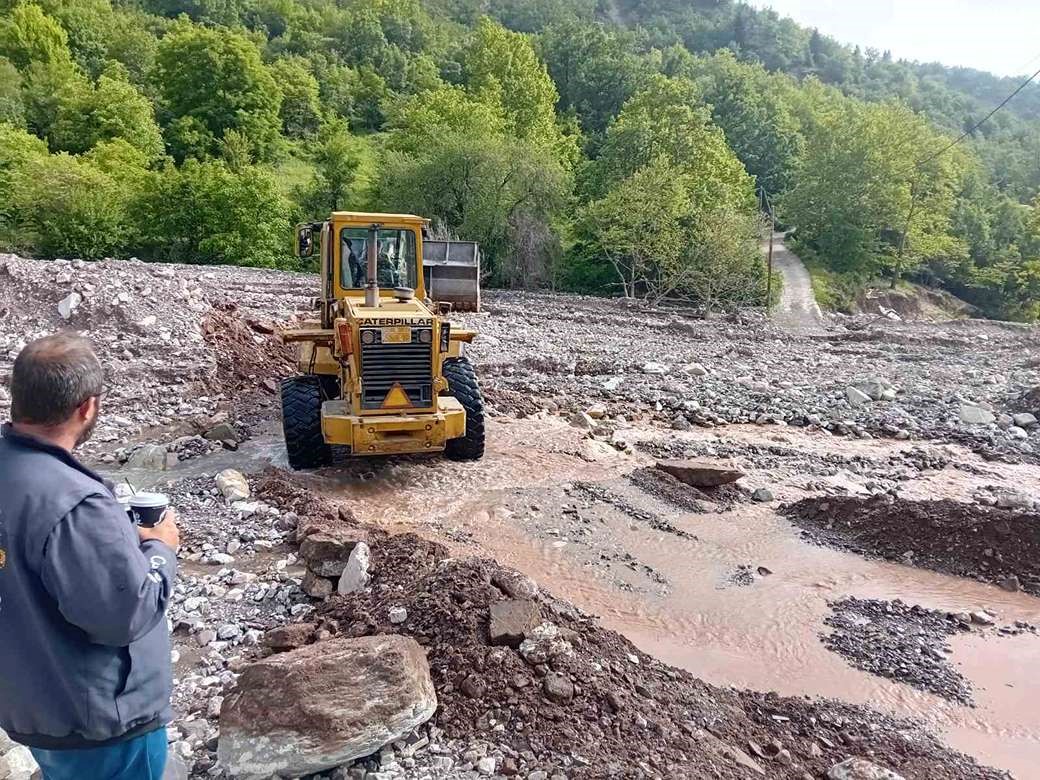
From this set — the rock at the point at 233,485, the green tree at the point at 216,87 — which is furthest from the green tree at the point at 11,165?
the rock at the point at 233,485

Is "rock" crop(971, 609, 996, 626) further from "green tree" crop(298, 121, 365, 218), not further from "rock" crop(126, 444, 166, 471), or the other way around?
"green tree" crop(298, 121, 365, 218)

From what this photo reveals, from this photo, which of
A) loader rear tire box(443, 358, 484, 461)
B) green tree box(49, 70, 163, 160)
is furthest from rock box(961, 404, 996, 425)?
green tree box(49, 70, 163, 160)

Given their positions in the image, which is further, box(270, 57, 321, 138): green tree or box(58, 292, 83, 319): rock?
box(270, 57, 321, 138): green tree

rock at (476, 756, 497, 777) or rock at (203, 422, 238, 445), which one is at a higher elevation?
rock at (476, 756, 497, 777)

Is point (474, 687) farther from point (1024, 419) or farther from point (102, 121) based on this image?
point (102, 121)

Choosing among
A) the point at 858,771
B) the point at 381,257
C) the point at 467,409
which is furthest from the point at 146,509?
the point at 381,257

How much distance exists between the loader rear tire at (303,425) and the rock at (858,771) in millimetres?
5355

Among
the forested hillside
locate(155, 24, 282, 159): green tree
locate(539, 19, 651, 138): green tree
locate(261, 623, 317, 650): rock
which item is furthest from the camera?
locate(539, 19, 651, 138): green tree

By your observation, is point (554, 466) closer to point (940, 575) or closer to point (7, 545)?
point (940, 575)

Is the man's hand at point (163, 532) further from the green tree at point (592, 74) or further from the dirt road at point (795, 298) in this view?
the green tree at point (592, 74)

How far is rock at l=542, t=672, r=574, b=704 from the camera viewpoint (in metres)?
3.53

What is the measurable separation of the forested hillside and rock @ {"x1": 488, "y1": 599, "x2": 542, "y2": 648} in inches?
813

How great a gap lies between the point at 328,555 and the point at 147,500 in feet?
9.66

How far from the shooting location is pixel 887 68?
138250mm
